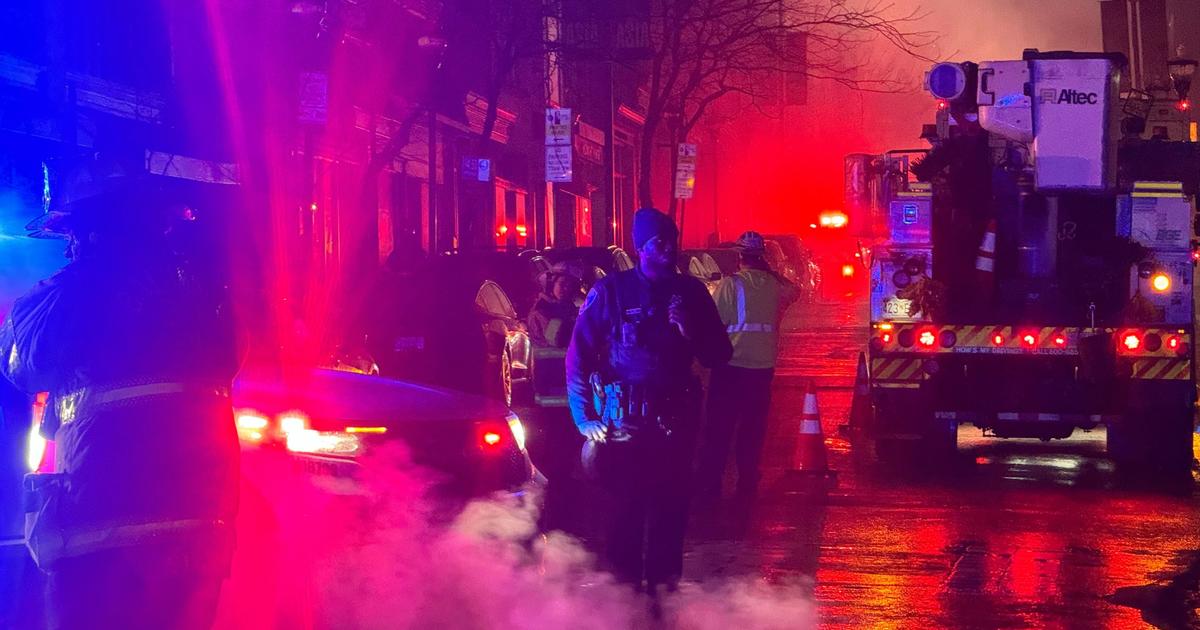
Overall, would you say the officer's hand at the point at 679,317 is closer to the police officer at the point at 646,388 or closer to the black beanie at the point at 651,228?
the police officer at the point at 646,388

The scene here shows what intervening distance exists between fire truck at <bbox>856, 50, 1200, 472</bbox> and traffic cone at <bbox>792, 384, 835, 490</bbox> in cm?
114

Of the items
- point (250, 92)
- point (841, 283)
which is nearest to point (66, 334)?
point (250, 92)

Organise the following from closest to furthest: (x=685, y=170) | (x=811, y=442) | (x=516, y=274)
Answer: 1. (x=811, y=442)
2. (x=516, y=274)
3. (x=685, y=170)

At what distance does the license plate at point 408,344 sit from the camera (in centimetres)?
1523

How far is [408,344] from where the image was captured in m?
15.3

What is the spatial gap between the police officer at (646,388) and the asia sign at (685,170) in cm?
3136

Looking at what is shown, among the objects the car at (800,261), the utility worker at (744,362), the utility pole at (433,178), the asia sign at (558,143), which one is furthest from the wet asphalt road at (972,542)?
the car at (800,261)

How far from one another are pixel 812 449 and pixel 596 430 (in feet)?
21.6

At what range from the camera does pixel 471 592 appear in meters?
7.19

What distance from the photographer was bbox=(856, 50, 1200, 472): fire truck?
13.2 m

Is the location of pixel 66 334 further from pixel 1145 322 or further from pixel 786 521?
pixel 1145 322

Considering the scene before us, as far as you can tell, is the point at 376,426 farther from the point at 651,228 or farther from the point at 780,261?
the point at 780,261

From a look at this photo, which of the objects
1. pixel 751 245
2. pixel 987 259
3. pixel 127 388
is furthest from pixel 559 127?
pixel 127 388

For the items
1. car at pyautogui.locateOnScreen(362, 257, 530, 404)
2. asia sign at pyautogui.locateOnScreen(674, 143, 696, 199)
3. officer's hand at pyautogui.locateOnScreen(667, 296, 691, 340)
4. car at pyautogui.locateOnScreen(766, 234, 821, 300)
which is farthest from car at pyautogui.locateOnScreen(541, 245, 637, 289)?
car at pyautogui.locateOnScreen(766, 234, 821, 300)
